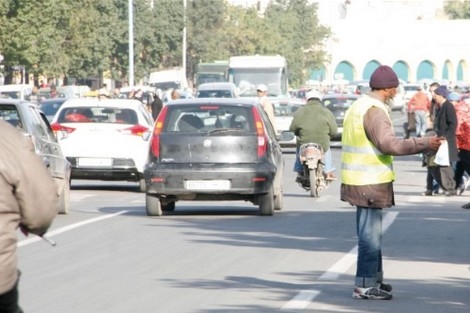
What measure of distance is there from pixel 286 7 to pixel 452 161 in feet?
321

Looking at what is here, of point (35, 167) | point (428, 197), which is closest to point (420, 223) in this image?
point (428, 197)

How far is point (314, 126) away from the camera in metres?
25.8

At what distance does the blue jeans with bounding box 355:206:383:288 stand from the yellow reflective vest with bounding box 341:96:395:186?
0.24m

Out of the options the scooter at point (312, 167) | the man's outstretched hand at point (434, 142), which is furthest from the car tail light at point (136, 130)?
the man's outstretched hand at point (434, 142)

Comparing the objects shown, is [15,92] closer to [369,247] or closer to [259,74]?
[259,74]

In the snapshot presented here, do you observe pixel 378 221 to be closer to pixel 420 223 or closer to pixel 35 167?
pixel 35 167

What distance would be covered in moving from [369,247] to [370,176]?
0.54 m

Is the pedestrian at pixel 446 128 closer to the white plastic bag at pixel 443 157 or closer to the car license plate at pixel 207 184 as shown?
the white plastic bag at pixel 443 157

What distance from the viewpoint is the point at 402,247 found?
53.8 ft

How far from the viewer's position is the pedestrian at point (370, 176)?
1201 centimetres

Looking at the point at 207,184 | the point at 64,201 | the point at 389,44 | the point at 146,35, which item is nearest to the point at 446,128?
the point at 207,184

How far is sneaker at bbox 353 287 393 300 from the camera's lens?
39.4 feet

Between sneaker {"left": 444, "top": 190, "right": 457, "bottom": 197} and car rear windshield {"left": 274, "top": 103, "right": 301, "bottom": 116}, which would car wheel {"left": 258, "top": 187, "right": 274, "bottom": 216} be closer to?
sneaker {"left": 444, "top": 190, "right": 457, "bottom": 197}

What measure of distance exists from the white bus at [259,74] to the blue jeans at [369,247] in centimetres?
5077
